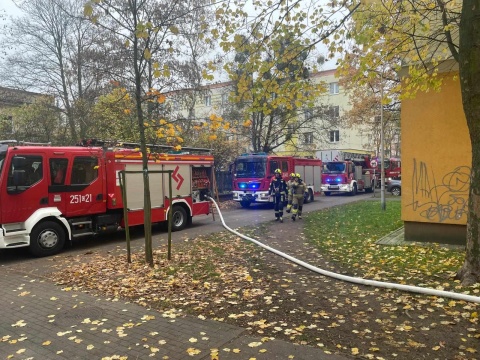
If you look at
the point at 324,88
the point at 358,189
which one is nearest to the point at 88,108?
the point at 324,88

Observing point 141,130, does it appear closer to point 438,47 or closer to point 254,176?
point 438,47

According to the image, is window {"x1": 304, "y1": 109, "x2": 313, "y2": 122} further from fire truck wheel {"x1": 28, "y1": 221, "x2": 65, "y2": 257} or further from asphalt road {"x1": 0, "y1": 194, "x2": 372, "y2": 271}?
fire truck wheel {"x1": 28, "y1": 221, "x2": 65, "y2": 257}

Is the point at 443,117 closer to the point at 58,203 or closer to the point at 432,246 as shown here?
the point at 432,246

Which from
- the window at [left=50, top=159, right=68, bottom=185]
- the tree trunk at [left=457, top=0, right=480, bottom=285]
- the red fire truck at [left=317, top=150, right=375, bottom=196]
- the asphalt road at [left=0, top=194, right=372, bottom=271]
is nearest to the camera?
the tree trunk at [left=457, top=0, right=480, bottom=285]

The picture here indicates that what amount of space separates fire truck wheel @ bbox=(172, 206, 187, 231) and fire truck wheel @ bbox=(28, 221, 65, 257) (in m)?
3.76

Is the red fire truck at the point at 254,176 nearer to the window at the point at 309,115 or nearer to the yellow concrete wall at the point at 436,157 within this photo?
the window at the point at 309,115

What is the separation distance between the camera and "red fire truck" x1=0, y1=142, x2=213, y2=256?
27.3 feet

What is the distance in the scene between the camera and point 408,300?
4891 mm

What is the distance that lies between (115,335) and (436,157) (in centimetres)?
719

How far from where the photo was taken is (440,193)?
815cm

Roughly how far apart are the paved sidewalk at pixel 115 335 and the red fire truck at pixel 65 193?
3306mm

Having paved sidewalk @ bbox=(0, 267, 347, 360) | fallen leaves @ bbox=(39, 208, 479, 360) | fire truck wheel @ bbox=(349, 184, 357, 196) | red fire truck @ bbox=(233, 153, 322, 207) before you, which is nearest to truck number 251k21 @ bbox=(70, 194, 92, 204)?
fallen leaves @ bbox=(39, 208, 479, 360)

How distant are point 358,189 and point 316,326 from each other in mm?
26985

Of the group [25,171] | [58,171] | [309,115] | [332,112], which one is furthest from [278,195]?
[332,112]
